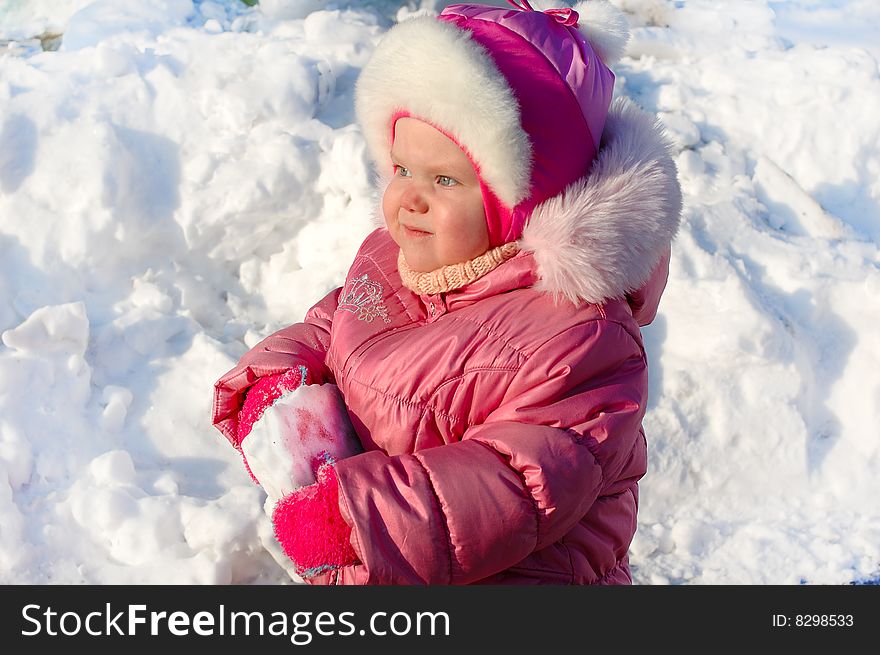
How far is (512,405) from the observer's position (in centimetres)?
139

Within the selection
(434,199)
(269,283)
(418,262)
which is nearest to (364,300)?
(418,262)

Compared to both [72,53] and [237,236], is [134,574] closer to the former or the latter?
[237,236]

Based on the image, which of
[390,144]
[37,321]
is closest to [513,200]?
[390,144]

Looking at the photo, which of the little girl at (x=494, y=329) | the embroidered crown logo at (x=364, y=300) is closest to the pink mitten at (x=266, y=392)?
the little girl at (x=494, y=329)

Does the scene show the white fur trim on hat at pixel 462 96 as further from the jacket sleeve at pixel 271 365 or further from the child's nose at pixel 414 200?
the jacket sleeve at pixel 271 365

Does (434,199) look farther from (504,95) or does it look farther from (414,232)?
(504,95)

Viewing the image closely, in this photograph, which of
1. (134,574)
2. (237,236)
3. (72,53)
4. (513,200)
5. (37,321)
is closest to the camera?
(513,200)

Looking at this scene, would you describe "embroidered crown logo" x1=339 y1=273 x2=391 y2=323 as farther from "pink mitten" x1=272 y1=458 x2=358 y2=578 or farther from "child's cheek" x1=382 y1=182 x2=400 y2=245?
"pink mitten" x1=272 y1=458 x2=358 y2=578

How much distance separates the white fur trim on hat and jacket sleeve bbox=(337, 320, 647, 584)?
28cm

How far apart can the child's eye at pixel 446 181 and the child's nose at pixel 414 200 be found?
0.04 metres

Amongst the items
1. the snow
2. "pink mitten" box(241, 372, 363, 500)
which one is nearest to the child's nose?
"pink mitten" box(241, 372, 363, 500)

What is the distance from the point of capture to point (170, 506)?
83.7 inches

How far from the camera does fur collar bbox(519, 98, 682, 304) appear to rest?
1437 millimetres

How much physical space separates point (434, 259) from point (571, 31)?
1.48 ft
